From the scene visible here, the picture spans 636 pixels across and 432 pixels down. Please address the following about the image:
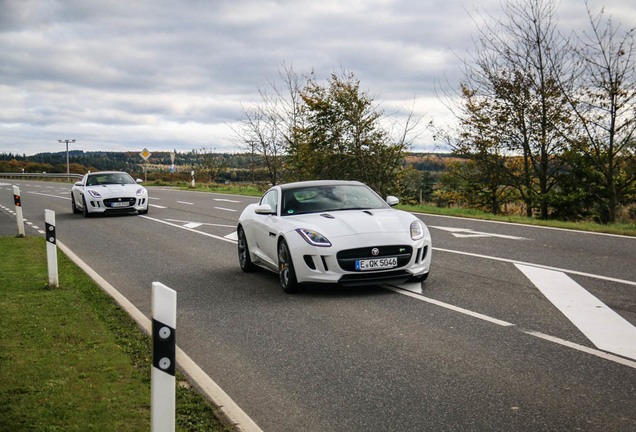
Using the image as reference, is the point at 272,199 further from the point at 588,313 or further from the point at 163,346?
the point at 163,346

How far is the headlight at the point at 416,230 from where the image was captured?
26.1 ft

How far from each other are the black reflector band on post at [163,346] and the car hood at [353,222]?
4756mm

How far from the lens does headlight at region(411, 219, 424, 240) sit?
7.96 meters

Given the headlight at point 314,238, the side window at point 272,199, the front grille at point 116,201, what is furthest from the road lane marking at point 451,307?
the front grille at point 116,201

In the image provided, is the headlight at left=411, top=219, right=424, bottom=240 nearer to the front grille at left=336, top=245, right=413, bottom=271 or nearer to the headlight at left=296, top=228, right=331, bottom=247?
the front grille at left=336, top=245, right=413, bottom=271

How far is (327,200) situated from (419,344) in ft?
11.8

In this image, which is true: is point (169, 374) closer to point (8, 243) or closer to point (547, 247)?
point (547, 247)

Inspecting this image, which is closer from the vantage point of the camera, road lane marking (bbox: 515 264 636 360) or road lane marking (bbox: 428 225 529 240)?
road lane marking (bbox: 515 264 636 360)

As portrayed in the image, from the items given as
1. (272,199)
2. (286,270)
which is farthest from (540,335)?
(272,199)

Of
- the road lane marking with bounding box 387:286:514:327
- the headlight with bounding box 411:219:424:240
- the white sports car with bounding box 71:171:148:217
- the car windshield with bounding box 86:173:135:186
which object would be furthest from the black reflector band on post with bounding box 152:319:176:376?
the car windshield with bounding box 86:173:135:186

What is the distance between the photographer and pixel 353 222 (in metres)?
7.96

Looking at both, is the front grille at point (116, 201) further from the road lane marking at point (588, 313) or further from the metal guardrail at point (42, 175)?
the metal guardrail at point (42, 175)

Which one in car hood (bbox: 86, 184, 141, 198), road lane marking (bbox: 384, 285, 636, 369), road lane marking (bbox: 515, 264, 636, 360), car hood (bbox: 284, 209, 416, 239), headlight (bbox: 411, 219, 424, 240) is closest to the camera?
road lane marking (bbox: 384, 285, 636, 369)

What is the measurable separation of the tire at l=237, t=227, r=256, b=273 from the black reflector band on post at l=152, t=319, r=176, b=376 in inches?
265
